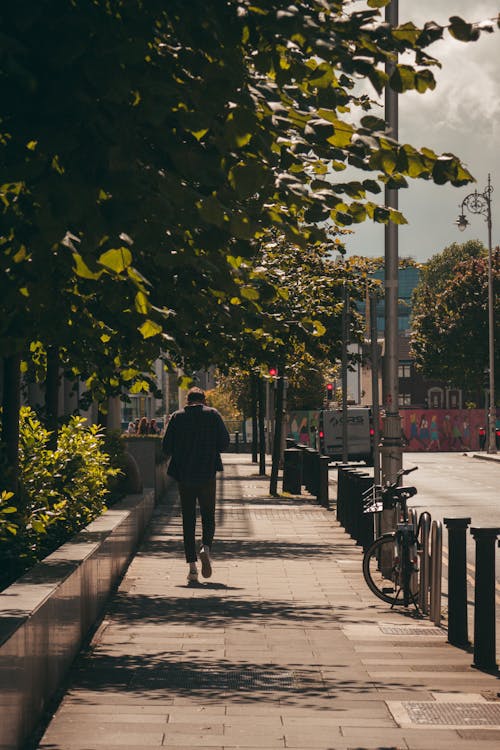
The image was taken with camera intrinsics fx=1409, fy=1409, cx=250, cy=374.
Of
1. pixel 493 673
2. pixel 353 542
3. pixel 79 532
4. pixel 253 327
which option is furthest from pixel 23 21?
pixel 353 542

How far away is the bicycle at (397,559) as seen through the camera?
1140cm

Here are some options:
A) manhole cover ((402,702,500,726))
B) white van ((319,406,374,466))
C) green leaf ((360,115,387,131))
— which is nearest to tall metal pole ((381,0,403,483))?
manhole cover ((402,702,500,726))

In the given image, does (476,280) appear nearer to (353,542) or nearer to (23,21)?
(353,542)

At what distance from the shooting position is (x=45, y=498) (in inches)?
403

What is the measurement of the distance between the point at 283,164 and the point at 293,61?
436 mm

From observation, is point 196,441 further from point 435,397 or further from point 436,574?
point 435,397

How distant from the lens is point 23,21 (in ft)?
14.6

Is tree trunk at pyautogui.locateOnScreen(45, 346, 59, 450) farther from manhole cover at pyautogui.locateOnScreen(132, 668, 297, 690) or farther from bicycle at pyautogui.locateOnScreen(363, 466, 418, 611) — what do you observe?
manhole cover at pyautogui.locateOnScreen(132, 668, 297, 690)

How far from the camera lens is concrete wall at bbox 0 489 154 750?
18.9ft

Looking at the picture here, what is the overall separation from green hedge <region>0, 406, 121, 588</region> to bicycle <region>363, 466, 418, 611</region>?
250cm

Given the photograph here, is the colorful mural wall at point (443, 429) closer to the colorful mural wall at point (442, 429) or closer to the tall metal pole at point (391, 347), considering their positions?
the colorful mural wall at point (442, 429)

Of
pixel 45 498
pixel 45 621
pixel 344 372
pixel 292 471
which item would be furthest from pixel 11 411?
pixel 292 471

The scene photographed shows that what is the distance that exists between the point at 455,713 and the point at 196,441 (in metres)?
6.12

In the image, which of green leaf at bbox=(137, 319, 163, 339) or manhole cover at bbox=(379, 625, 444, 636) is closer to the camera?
green leaf at bbox=(137, 319, 163, 339)
